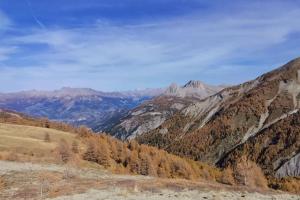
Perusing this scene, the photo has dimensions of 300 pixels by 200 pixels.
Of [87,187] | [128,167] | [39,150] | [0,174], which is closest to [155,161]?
[128,167]

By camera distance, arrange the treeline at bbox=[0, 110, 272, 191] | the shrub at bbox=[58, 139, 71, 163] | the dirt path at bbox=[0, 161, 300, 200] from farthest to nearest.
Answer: the treeline at bbox=[0, 110, 272, 191]
the shrub at bbox=[58, 139, 71, 163]
the dirt path at bbox=[0, 161, 300, 200]

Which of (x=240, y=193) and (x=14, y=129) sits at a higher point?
(x=14, y=129)

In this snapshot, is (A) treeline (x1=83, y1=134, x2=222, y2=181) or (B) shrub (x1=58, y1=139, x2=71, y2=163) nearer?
(B) shrub (x1=58, y1=139, x2=71, y2=163)

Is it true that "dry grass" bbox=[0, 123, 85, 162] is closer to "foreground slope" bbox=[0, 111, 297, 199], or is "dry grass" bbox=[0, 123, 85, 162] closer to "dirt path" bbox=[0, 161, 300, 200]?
"foreground slope" bbox=[0, 111, 297, 199]

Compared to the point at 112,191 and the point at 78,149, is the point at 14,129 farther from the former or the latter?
the point at 112,191

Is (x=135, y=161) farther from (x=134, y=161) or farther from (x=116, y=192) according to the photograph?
(x=116, y=192)

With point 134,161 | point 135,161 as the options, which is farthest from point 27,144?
point 135,161

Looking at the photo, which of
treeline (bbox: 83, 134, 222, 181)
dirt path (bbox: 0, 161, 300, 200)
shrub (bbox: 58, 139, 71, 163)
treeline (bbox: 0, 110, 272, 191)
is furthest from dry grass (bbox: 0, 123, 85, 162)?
dirt path (bbox: 0, 161, 300, 200)

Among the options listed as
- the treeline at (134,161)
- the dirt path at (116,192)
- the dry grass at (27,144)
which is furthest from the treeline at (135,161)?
the dirt path at (116,192)

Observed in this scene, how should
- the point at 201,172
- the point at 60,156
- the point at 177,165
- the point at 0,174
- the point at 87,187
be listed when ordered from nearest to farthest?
1. the point at 87,187
2. the point at 0,174
3. the point at 60,156
4. the point at 177,165
5. the point at 201,172

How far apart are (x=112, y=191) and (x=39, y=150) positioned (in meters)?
74.1

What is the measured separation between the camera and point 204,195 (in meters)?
41.0

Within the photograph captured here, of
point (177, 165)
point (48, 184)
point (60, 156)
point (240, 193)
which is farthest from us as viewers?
point (177, 165)

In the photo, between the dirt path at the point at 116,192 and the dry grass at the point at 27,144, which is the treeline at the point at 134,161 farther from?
the dirt path at the point at 116,192
